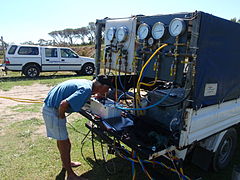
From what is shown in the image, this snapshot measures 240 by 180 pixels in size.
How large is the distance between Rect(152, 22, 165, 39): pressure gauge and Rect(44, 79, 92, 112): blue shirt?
1056mm

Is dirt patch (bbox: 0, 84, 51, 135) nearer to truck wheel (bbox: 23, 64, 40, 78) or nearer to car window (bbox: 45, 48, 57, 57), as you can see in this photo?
truck wheel (bbox: 23, 64, 40, 78)

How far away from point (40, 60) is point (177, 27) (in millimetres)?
10392

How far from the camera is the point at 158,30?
99.3 inches

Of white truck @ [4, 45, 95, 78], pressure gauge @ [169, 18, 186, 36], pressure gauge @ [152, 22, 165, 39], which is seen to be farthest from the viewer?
white truck @ [4, 45, 95, 78]

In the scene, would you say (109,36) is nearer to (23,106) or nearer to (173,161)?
(173,161)

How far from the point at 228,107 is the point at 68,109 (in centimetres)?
224

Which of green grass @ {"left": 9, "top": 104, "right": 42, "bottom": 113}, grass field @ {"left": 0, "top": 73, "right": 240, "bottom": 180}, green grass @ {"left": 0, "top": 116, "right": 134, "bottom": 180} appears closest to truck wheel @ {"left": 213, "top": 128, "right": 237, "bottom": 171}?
grass field @ {"left": 0, "top": 73, "right": 240, "bottom": 180}

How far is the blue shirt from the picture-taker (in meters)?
2.37

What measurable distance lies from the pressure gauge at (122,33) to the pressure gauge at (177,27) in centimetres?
73

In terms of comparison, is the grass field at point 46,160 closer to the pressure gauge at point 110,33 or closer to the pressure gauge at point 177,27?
the pressure gauge at point 177,27

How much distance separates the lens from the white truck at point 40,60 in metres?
10.6

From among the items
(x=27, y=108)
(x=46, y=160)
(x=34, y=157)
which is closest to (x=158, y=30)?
(x=46, y=160)

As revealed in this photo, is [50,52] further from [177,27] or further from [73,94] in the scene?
[177,27]

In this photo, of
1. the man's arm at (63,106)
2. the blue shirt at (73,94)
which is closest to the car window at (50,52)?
the blue shirt at (73,94)
